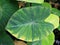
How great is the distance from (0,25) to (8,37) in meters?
0.08

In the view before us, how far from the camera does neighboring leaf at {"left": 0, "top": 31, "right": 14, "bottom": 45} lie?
0.97 meters

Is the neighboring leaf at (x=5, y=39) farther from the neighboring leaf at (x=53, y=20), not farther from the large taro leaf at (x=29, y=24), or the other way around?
the neighboring leaf at (x=53, y=20)

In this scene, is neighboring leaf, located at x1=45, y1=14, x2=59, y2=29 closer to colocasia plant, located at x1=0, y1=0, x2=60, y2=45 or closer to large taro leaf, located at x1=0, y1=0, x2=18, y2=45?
colocasia plant, located at x1=0, y1=0, x2=60, y2=45

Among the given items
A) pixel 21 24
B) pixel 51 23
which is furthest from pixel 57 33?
pixel 21 24

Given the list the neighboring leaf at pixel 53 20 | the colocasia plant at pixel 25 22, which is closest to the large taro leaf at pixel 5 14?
the colocasia plant at pixel 25 22

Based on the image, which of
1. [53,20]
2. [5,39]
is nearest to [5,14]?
[5,39]

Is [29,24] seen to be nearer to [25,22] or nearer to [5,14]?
[25,22]

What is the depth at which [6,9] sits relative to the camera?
978mm

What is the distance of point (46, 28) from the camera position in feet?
2.99

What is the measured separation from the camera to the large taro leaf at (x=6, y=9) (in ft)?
3.17

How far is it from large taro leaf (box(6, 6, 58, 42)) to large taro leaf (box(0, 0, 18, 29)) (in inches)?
3.6

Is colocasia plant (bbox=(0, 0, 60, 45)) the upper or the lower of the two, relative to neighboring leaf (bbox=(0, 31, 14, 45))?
upper

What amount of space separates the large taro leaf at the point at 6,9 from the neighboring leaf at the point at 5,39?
0.05m

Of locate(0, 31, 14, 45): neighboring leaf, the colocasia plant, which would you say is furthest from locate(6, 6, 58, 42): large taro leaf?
locate(0, 31, 14, 45): neighboring leaf
